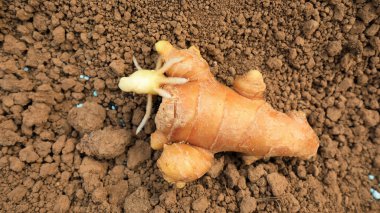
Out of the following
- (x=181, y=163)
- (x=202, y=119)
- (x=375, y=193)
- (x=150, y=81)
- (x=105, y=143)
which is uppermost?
(x=150, y=81)

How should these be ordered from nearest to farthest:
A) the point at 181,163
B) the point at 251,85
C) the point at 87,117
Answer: the point at 181,163
the point at 251,85
the point at 87,117

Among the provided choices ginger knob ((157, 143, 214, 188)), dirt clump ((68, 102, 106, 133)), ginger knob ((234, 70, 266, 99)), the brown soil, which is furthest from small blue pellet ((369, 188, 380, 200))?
dirt clump ((68, 102, 106, 133))

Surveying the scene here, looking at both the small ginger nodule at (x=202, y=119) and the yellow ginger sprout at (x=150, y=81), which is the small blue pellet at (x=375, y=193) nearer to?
the small ginger nodule at (x=202, y=119)

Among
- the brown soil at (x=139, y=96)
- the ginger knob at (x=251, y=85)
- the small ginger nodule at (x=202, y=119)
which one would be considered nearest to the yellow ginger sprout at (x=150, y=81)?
the small ginger nodule at (x=202, y=119)

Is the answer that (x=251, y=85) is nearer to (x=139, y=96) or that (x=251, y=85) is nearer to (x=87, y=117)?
(x=139, y=96)

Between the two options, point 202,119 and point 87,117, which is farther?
point 87,117

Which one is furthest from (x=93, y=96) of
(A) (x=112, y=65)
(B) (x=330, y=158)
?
(B) (x=330, y=158)

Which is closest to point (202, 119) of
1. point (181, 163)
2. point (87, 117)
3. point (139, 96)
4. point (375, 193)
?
point (181, 163)

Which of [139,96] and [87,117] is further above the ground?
[139,96]
